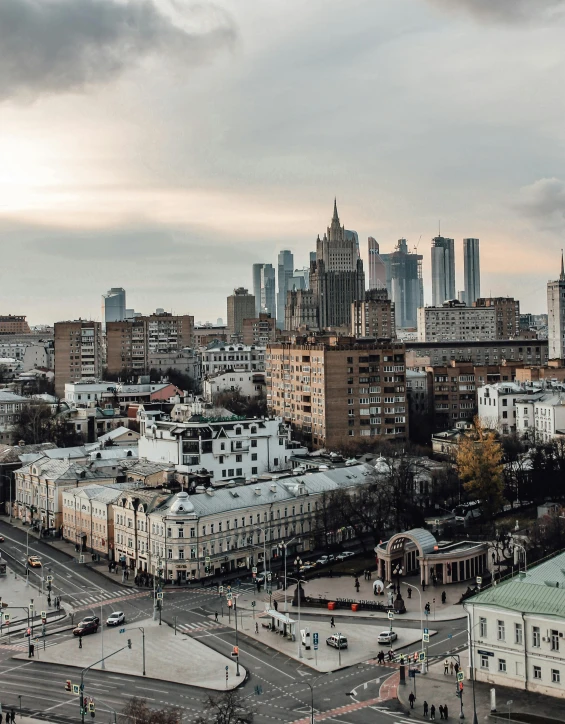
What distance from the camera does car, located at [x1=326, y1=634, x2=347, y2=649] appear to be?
233ft

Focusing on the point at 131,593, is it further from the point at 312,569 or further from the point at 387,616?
the point at 387,616

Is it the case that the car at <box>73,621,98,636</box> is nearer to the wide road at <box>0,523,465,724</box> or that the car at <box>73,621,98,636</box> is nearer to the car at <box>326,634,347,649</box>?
the wide road at <box>0,523,465,724</box>

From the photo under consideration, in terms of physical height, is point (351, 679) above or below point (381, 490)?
below

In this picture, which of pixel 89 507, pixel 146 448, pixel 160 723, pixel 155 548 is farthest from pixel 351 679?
pixel 146 448

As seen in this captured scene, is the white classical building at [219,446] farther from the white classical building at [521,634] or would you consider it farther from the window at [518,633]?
the window at [518,633]

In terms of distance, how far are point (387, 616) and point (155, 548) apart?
2585 cm

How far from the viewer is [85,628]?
7619cm

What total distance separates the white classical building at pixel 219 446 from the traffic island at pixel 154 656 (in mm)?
39980

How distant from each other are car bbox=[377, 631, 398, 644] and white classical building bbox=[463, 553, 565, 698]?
8502 millimetres

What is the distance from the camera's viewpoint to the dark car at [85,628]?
249ft

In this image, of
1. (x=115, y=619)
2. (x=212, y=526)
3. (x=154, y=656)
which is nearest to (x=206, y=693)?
(x=154, y=656)

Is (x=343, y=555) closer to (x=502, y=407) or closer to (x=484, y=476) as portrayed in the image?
(x=484, y=476)

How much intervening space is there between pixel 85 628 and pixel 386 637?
2206 centimetres

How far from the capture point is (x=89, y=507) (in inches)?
4200
